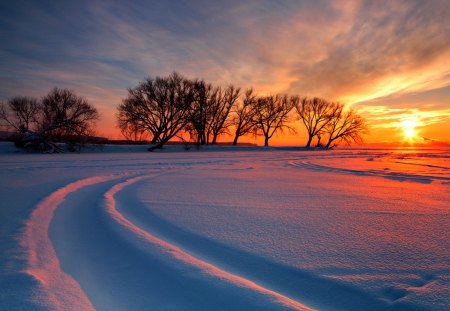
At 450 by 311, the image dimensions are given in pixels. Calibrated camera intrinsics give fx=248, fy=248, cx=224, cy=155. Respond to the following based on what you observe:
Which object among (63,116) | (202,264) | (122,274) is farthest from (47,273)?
(63,116)

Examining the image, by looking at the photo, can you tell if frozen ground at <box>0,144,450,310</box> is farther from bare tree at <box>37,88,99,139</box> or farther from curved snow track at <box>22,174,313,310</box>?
bare tree at <box>37,88,99,139</box>

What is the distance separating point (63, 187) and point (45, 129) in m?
16.5

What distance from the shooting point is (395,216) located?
2961 millimetres

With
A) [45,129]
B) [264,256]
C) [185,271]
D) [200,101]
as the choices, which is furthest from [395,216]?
[200,101]

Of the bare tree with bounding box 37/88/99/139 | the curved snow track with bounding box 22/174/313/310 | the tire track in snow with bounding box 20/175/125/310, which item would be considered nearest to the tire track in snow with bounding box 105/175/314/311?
the curved snow track with bounding box 22/174/313/310

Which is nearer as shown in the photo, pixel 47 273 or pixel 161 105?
pixel 47 273

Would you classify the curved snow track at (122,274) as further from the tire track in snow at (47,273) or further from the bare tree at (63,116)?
the bare tree at (63,116)

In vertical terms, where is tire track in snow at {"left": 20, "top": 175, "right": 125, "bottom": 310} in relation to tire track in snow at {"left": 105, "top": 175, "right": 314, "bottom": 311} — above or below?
below

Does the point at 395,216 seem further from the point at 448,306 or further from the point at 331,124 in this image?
the point at 331,124

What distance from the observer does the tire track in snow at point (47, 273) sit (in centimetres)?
134

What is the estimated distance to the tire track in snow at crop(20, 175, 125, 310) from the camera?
4.41ft

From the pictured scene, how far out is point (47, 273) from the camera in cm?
163

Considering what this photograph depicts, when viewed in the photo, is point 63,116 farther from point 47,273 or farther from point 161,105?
point 47,273

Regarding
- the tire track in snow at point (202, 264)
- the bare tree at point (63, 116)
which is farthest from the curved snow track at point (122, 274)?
the bare tree at point (63, 116)
